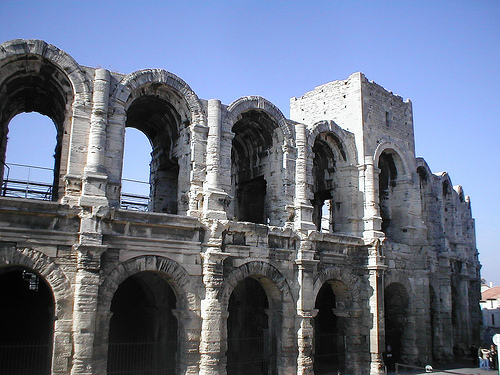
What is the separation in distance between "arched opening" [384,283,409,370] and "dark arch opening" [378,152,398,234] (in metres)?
2.49

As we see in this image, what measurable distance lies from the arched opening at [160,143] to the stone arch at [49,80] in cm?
215

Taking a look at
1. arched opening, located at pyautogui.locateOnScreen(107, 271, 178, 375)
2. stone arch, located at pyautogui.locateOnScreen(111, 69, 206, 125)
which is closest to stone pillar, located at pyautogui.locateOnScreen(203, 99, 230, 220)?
stone arch, located at pyautogui.locateOnScreen(111, 69, 206, 125)

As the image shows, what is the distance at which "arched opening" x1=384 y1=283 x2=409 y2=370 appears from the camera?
1834 cm

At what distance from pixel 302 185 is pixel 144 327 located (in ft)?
22.6

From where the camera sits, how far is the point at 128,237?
12273 millimetres

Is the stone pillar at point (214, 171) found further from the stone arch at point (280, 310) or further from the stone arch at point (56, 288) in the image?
the stone arch at point (56, 288)

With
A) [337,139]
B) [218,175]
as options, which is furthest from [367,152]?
[218,175]

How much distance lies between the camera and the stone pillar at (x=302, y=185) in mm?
15414

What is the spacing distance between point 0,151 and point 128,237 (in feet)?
16.0

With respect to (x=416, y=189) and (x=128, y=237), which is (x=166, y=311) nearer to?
(x=128, y=237)

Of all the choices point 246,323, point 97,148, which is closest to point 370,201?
point 246,323

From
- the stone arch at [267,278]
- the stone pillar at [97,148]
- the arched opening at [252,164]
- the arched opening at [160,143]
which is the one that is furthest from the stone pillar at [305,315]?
the stone pillar at [97,148]

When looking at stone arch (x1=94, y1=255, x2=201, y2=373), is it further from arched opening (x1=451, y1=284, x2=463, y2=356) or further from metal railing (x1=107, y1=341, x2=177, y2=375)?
arched opening (x1=451, y1=284, x2=463, y2=356)

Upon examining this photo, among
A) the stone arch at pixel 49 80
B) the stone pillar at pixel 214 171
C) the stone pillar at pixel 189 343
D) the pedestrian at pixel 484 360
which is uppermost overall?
the stone arch at pixel 49 80
